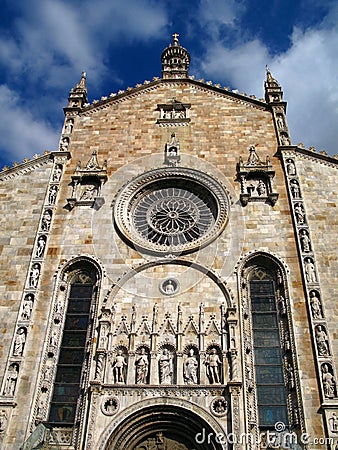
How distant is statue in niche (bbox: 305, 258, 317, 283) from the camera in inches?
585

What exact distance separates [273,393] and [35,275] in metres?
7.54

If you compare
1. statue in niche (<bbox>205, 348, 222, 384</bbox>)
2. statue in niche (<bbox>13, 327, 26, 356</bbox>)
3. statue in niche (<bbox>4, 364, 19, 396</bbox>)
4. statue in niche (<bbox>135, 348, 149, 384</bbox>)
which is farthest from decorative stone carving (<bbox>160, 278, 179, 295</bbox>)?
statue in niche (<bbox>4, 364, 19, 396</bbox>)

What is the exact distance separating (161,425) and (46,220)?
7.41m

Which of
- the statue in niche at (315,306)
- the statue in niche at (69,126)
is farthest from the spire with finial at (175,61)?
the statue in niche at (315,306)

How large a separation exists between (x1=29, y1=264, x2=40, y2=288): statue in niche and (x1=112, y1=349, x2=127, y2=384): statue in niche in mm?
3398

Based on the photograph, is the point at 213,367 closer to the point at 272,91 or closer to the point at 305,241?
the point at 305,241

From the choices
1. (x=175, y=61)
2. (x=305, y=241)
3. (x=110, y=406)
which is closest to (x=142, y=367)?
(x=110, y=406)

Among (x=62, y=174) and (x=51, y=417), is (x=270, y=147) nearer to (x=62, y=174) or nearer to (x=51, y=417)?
(x=62, y=174)

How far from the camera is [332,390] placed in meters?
12.8

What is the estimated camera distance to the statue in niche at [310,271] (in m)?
14.9

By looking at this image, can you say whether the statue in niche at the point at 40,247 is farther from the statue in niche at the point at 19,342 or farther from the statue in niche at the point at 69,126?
the statue in niche at the point at 69,126

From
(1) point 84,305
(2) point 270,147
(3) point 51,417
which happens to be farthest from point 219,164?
(3) point 51,417

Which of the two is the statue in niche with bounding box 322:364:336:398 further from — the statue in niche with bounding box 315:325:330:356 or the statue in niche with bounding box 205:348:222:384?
the statue in niche with bounding box 205:348:222:384

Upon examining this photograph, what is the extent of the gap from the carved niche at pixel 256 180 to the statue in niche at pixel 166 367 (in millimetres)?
5662
